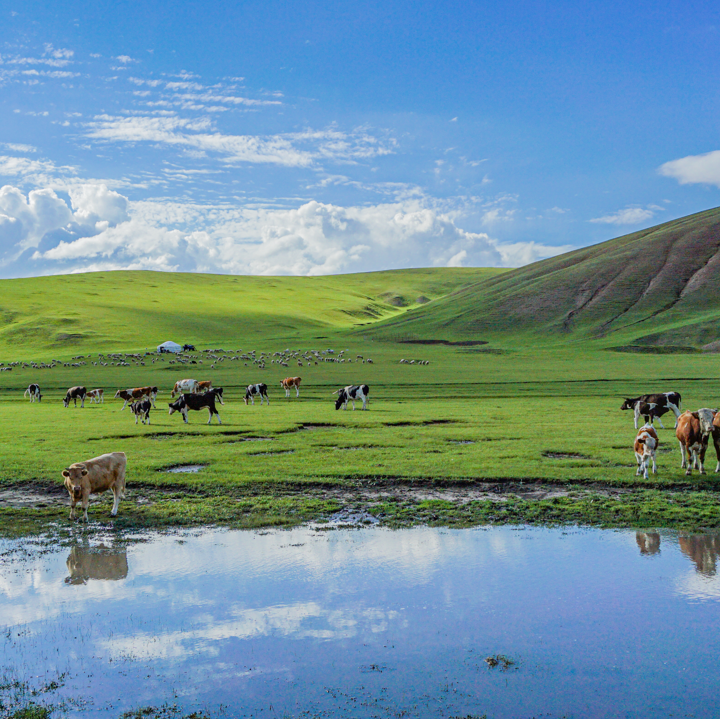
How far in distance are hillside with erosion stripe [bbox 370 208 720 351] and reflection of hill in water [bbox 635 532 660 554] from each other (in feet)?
354

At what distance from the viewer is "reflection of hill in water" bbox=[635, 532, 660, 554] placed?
1269cm

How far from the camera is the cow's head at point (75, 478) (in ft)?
49.8

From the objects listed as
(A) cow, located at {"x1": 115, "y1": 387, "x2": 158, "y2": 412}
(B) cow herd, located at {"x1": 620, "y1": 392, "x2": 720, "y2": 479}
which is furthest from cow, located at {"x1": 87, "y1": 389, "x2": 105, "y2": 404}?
(B) cow herd, located at {"x1": 620, "y1": 392, "x2": 720, "y2": 479}

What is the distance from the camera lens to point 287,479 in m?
18.7

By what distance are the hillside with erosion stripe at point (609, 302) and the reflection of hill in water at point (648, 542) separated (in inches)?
4253

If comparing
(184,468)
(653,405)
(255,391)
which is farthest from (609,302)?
(184,468)

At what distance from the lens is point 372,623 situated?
9.80 m

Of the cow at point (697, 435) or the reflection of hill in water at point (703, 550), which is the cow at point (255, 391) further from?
the reflection of hill in water at point (703, 550)

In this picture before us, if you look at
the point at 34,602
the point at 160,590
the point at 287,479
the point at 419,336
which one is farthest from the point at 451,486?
the point at 419,336

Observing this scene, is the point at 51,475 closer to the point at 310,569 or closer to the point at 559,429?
the point at 310,569

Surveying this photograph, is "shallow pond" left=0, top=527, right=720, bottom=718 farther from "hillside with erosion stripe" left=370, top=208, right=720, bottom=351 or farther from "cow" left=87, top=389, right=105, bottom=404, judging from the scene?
"hillside with erosion stripe" left=370, top=208, right=720, bottom=351

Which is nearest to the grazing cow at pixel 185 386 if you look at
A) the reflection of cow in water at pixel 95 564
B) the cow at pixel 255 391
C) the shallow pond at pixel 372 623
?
the cow at pixel 255 391

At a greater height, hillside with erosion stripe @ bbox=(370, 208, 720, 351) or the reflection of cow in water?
hillside with erosion stripe @ bbox=(370, 208, 720, 351)

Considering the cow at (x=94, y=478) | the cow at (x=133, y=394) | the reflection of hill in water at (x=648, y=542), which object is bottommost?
the reflection of hill in water at (x=648, y=542)
